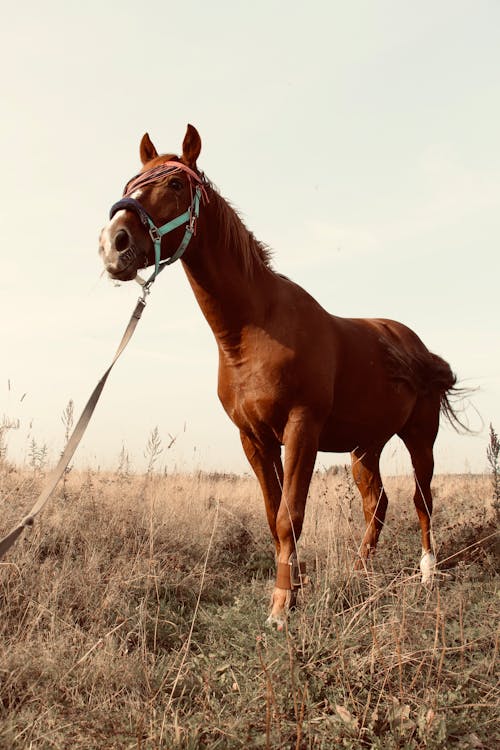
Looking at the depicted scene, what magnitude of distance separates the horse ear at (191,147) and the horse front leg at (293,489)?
5.96ft

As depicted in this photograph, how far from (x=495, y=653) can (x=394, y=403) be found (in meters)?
2.57

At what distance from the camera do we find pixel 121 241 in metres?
3.20

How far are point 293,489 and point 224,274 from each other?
4.91 feet

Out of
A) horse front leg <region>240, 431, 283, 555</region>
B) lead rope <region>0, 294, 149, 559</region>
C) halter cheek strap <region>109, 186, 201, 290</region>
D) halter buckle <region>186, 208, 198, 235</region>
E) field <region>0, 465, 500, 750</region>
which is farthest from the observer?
horse front leg <region>240, 431, 283, 555</region>

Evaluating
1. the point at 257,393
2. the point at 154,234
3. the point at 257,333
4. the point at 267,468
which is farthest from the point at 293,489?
the point at 154,234

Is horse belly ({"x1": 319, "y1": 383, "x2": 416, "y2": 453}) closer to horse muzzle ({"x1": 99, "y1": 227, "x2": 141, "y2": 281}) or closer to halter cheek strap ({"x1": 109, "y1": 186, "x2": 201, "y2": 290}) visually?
halter cheek strap ({"x1": 109, "y1": 186, "x2": 201, "y2": 290})

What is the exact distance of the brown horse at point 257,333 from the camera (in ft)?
11.4

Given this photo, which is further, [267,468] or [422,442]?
[422,442]

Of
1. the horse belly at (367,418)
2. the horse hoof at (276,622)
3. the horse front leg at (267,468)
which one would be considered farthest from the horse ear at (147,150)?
the horse hoof at (276,622)

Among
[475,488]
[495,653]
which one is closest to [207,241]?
[495,653]

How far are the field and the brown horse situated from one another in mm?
513

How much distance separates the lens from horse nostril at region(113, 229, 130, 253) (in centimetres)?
317

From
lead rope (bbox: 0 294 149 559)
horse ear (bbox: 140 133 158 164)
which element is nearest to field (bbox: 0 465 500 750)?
lead rope (bbox: 0 294 149 559)

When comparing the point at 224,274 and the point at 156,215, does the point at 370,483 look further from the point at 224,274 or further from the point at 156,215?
the point at 156,215
